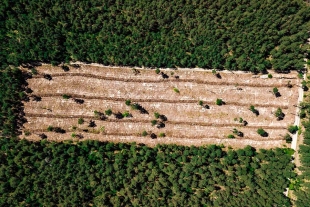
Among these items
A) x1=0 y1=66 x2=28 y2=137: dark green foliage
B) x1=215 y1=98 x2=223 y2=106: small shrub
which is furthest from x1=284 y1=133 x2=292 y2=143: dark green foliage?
x1=0 y1=66 x2=28 y2=137: dark green foliage

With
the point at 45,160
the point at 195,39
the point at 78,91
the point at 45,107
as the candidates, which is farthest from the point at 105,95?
the point at 195,39

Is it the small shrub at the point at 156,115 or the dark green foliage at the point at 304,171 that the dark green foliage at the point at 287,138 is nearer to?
the dark green foliage at the point at 304,171

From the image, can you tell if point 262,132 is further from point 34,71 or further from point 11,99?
point 11,99

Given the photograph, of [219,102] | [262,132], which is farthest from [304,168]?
[219,102]

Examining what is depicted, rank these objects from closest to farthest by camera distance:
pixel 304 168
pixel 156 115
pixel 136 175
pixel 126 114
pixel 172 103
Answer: pixel 136 175, pixel 304 168, pixel 156 115, pixel 126 114, pixel 172 103

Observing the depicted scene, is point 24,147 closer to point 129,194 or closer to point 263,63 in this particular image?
point 129,194

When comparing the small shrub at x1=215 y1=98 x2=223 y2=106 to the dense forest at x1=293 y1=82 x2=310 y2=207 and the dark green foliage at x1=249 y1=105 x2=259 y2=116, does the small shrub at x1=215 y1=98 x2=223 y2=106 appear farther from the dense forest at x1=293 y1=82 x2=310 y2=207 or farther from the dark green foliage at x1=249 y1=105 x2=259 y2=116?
the dense forest at x1=293 y1=82 x2=310 y2=207

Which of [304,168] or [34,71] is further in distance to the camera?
[34,71]
